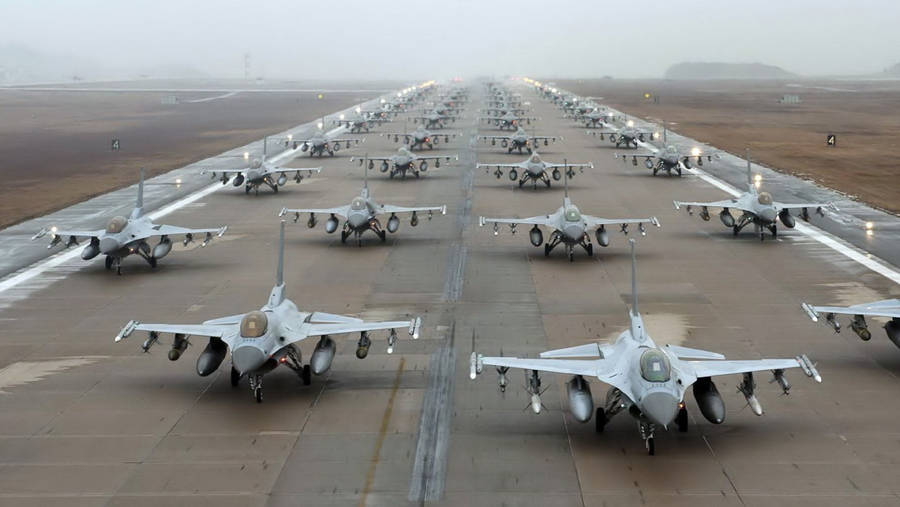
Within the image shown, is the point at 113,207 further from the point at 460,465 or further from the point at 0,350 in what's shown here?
the point at 460,465

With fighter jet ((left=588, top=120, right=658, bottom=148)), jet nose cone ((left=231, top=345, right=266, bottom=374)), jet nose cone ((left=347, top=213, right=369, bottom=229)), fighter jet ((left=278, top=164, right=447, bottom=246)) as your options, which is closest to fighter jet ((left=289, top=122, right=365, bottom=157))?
fighter jet ((left=588, top=120, right=658, bottom=148))

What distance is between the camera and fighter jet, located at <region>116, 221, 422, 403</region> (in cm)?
2353

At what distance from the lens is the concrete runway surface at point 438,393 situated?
19.9 m

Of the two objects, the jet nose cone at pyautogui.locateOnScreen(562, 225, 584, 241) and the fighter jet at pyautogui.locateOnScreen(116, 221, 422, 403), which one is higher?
the jet nose cone at pyautogui.locateOnScreen(562, 225, 584, 241)

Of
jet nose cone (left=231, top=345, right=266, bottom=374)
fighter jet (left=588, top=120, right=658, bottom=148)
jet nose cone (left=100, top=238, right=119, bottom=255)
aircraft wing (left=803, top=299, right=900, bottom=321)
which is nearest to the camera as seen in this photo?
jet nose cone (left=231, top=345, right=266, bottom=374)

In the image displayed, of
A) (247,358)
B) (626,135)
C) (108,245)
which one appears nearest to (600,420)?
(247,358)

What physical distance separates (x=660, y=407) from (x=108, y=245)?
101ft

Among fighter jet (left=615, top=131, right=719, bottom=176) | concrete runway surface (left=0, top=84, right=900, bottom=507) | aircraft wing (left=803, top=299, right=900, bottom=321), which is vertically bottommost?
concrete runway surface (left=0, top=84, right=900, bottom=507)

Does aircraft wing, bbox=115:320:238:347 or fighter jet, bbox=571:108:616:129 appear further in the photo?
fighter jet, bbox=571:108:616:129

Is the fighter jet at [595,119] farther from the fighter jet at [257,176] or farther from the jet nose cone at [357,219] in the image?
the jet nose cone at [357,219]

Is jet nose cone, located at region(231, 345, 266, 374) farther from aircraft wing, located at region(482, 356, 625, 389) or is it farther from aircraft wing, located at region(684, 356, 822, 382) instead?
aircraft wing, located at region(684, 356, 822, 382)

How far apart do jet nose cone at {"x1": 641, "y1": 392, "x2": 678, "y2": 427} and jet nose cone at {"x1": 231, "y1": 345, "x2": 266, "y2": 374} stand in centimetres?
1092

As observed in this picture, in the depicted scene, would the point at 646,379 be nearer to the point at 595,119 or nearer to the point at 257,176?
the point at 257,176

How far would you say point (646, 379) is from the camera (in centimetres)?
1997
